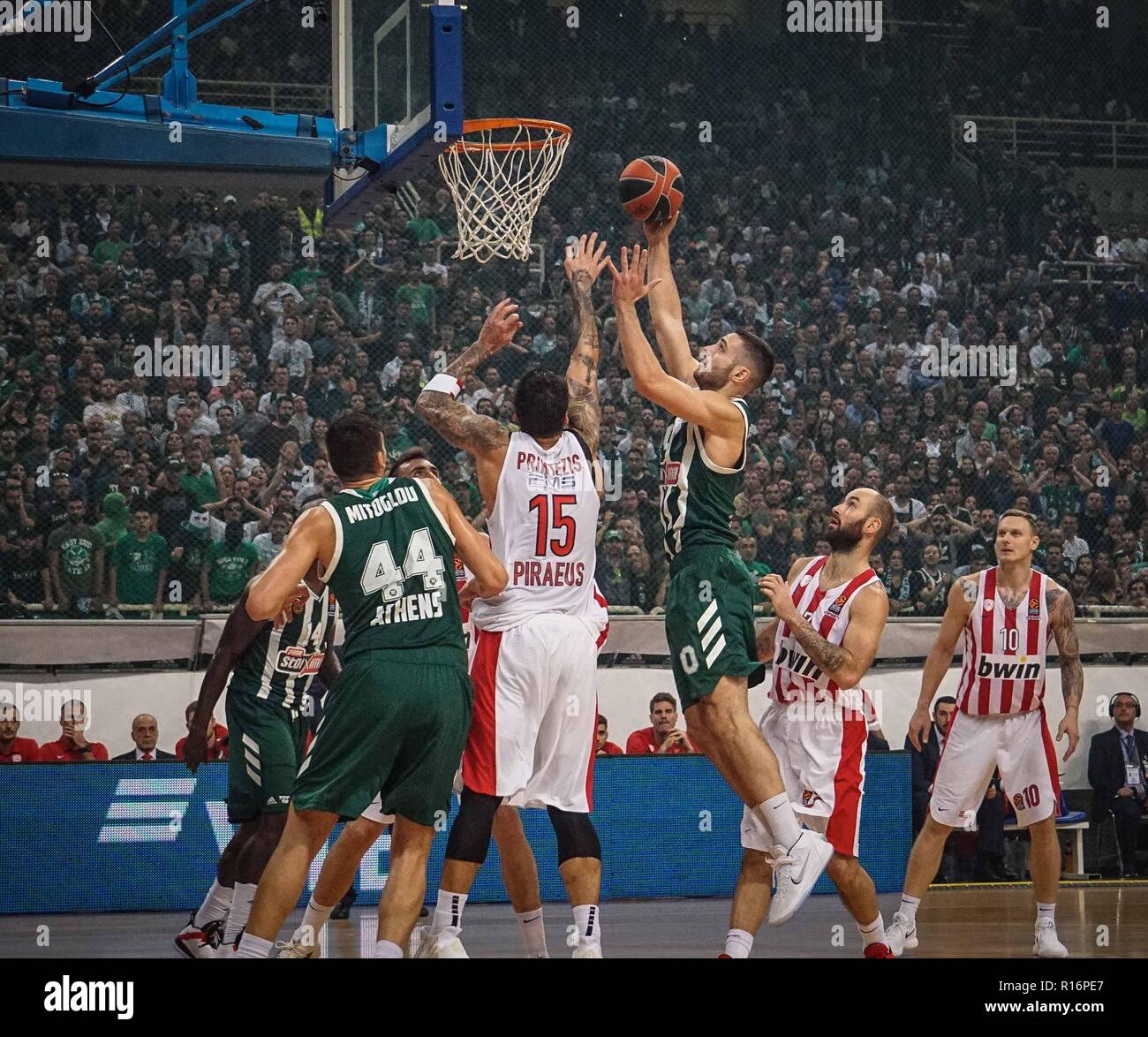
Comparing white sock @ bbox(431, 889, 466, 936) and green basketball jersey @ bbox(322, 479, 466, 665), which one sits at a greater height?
green basketball jersey @ bbox(322, 479, 466, 665)

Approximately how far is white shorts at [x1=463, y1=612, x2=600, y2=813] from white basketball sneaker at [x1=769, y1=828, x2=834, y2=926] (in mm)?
753

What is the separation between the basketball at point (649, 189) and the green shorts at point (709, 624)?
1.49 meters

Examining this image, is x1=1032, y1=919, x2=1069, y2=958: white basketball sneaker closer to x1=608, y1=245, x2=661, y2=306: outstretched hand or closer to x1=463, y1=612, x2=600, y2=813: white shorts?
x1=463, y1=612, x2=600, y2=813: white shorts

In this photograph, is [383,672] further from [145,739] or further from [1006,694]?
[145,739]

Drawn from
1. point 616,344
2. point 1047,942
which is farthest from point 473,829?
point 616,344

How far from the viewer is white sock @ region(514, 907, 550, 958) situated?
6027mm

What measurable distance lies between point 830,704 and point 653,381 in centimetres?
158

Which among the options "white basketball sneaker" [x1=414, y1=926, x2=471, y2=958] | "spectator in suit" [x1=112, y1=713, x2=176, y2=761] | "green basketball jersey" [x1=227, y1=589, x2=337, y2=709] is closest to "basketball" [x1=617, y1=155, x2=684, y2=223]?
"green basketball jersey" [x1=227, y1=589, x2=337, y2=709]

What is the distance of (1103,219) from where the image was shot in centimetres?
1447

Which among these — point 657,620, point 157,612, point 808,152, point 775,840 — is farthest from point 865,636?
point 808,152

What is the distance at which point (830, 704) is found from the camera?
21.1ft

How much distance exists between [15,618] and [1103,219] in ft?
33.1

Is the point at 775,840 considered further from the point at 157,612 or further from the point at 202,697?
the point at 157,612

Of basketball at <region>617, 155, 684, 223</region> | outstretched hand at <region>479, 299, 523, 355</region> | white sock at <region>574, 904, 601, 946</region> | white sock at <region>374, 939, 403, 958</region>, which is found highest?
basketball at <region>617, 155, 684, 223</region>
